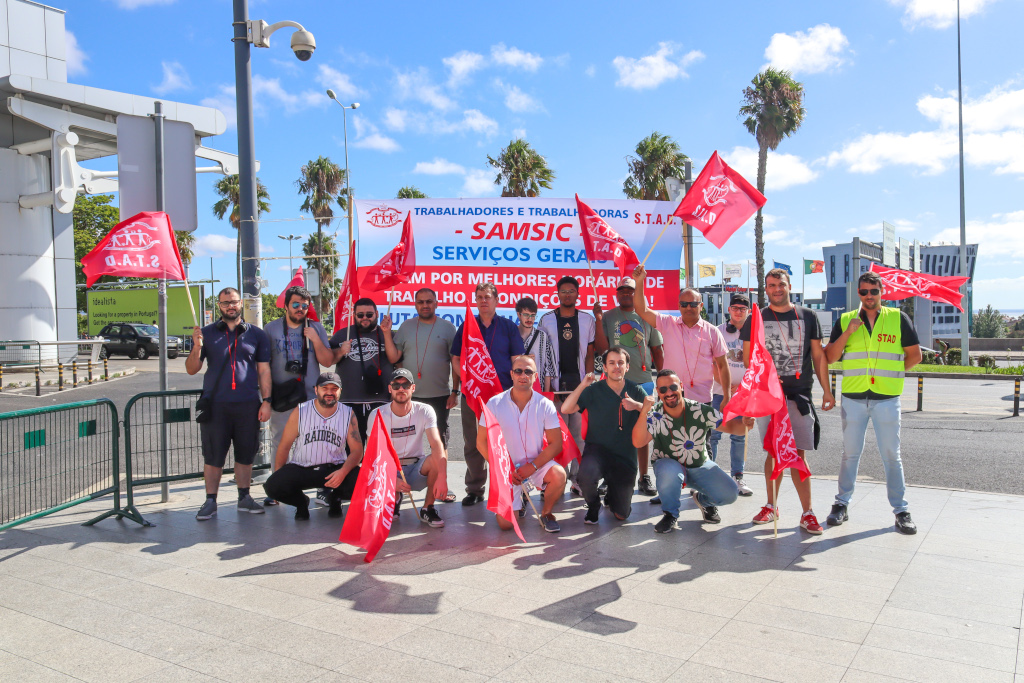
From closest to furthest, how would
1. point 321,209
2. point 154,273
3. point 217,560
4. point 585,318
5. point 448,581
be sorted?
point 448,581 → point 217,560 → point 154,273 → point 585,318 → point 321,209

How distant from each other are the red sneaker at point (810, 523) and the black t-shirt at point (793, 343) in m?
0.95

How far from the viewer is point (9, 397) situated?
1741 cm

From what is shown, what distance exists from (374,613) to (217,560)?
5.17 feet

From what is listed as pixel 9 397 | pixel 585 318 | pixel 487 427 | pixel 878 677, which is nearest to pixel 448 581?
pixel 487 427

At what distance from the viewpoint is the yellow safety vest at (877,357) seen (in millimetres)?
5434

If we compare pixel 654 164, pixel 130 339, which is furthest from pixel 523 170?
pixel 130 339

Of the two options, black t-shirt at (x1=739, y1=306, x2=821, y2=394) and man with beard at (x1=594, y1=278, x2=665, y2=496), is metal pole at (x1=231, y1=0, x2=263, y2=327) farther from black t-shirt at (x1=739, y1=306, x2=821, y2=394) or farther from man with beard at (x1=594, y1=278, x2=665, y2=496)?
black t-shirt at (x1=739, y1=306, x2=821, y2=394)

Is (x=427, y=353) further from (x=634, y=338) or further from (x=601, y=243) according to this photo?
(x=601, y=243)

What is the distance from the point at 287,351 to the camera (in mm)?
6410

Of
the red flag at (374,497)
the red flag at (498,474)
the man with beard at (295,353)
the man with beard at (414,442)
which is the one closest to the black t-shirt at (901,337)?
the red flag at (498,474)

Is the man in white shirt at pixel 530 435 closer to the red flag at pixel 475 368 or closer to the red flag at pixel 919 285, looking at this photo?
the red flag at pixel 475 368

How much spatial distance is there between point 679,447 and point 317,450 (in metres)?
2.93

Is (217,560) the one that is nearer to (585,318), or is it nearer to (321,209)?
(585,318)

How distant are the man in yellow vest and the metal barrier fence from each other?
5714 millimetres
